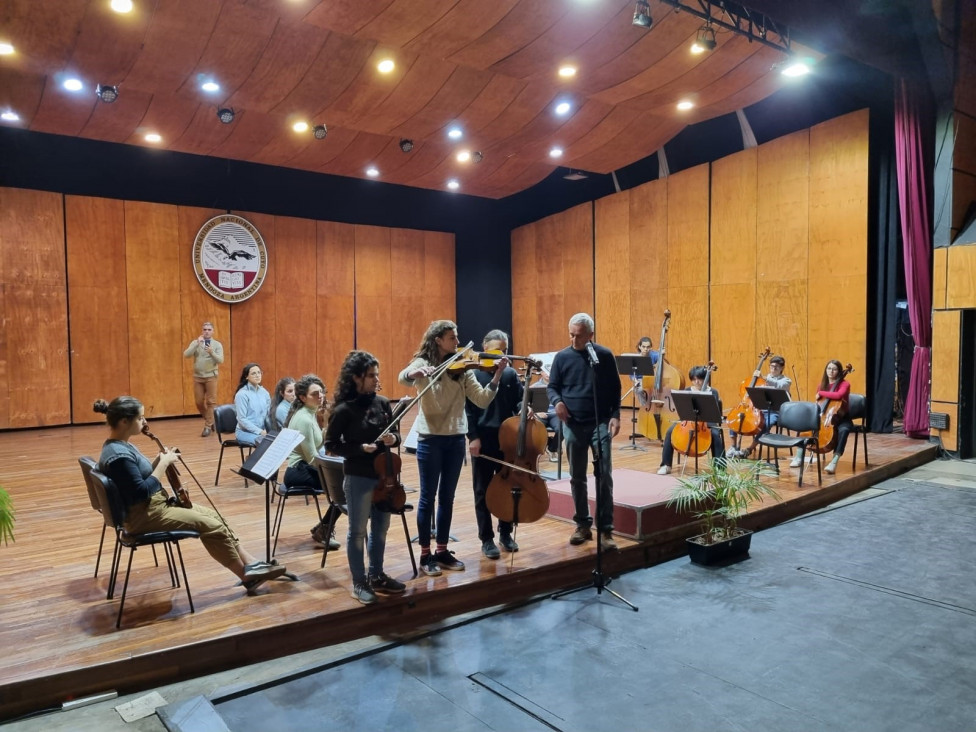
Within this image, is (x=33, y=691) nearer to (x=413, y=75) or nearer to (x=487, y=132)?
(x=413, y=75)

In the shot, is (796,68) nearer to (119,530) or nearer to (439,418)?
(439,418)

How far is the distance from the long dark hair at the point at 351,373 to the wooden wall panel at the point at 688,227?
7.85 meters

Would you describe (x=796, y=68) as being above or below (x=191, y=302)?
above

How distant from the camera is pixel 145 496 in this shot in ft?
10.7

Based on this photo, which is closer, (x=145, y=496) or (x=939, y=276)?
(x=145, y=496)

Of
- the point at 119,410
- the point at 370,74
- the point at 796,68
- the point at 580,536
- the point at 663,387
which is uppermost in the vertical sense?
the point at 370,74

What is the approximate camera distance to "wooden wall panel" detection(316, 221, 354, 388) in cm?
1176

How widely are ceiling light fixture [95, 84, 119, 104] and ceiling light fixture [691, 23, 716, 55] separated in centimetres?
635

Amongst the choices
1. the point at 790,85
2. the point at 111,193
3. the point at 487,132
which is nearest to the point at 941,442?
the point at 790,85

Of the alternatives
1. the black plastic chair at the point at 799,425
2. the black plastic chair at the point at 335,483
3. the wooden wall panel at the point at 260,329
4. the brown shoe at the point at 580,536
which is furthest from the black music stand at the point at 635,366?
the wooden wall panel at the point at 260,329

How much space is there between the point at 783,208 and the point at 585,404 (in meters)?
6.34

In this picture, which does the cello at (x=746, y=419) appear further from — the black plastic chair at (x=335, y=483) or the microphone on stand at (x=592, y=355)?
the black plastic chair at (x=335, y=483)

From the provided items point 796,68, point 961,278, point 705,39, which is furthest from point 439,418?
point 961,278

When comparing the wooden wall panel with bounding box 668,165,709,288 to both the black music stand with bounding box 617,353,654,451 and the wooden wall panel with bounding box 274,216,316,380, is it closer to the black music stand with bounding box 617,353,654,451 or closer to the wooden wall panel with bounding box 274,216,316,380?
the black music stand with bounding box 617,353,654,451
